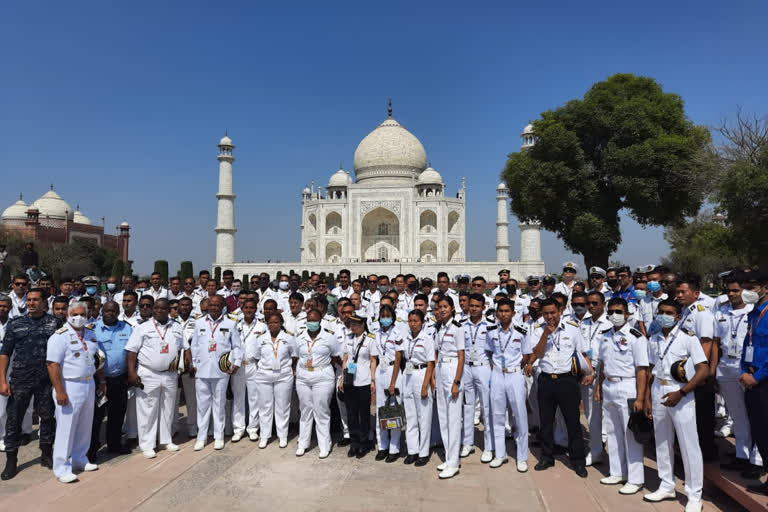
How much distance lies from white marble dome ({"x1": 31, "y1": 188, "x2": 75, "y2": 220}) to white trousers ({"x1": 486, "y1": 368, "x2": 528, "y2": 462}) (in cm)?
4594

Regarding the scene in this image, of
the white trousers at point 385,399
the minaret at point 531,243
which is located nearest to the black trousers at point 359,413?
the white trousers at point 385,399

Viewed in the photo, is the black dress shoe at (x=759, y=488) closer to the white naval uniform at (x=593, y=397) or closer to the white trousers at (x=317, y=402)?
the white naval uniform at (x=593, y=397)

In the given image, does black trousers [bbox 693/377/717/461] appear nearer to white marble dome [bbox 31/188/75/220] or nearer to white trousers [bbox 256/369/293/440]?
white trousers [bbox 256/369/293/440]

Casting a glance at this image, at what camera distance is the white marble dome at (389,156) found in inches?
1676

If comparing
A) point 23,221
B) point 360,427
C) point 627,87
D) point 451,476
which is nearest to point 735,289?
point 451,476

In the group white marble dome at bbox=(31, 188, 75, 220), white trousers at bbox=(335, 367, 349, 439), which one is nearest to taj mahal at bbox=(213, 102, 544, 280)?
white marble dome at bbox=(31, 188, 75, 220)

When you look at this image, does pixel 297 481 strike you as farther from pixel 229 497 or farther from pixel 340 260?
pixel 340 260

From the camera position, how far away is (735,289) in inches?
179

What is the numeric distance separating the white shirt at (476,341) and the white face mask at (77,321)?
3545 mm


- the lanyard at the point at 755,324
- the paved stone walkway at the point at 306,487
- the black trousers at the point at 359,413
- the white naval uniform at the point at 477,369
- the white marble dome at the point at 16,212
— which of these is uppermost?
the white marble dome at the point at 16,212

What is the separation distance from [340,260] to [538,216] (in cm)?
2164

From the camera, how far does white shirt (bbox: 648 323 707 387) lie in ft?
13.2

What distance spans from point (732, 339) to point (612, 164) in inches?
496

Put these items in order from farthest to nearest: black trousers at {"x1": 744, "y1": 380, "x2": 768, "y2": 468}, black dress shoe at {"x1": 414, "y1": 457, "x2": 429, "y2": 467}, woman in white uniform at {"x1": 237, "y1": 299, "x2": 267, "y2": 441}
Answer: woman in white uniform at {"x1": 237, "y1": 299, "x2": 267, "y2": 441}, black dress shoe at {"x1": 414, "y1": 457, "x2": 429, "y2": 467}, black trousers at {"x1": 744, "y1": 380, "x2": 768, "y2": 468}
